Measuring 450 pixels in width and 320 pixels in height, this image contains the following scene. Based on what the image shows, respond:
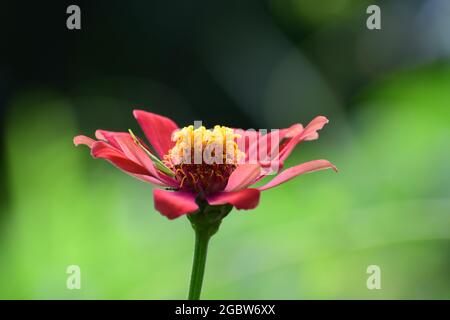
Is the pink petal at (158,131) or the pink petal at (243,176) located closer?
the pink petal at (243,176)

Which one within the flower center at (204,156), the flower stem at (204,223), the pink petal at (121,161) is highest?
the flower center at (204,156)

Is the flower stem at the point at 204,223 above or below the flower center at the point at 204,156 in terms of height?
below

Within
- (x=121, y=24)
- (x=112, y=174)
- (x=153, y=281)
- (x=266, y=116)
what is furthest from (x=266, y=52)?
(x=153, y=281)

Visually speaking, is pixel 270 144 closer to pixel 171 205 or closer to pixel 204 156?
pixel 204 156

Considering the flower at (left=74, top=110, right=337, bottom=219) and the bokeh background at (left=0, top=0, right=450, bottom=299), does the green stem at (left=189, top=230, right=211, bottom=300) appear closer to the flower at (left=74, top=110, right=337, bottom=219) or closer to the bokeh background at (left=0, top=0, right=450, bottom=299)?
the flower at (left=74, top=110, right=337, bottom=219)

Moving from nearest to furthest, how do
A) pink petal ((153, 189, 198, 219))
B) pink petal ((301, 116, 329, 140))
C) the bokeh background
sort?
pink petal ((153, 189, 198, 219))
pink petal ((301, 116, 329, 140))
the bokeh background

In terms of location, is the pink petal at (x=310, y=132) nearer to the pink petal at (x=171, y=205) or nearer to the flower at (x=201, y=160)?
the flower at (x=201, y=160)

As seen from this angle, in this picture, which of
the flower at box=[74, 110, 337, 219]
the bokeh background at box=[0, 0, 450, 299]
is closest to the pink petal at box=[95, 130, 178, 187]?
the flower at box=[74, 110, 337, 219]

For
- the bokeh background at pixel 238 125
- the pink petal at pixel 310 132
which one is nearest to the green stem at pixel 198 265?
the pink petal at pixel 310 132
